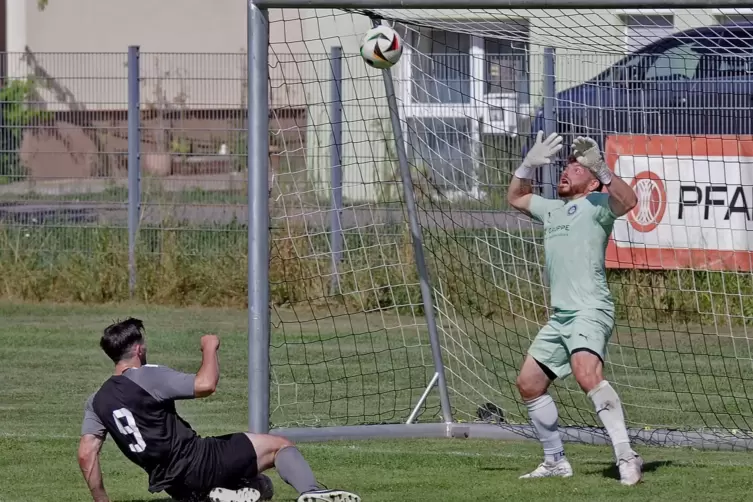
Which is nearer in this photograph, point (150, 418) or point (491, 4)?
point (150, 418)

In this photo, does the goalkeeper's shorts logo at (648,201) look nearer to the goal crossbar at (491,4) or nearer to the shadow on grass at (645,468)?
the shadow on grass at (645,468)

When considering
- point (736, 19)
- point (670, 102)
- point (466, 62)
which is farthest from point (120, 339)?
point (670, 102)

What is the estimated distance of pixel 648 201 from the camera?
1324 cm

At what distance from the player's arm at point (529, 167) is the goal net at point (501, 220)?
166 cm

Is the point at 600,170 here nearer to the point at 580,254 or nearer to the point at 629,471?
the point at 580,254

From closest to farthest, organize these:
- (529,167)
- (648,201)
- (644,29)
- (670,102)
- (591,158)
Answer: (591,158) < (529,167) < (644,29) < (648,201) < (670,102)

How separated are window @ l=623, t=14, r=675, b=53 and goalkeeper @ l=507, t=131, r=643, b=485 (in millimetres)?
1865

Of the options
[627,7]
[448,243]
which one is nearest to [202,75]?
[448,243]

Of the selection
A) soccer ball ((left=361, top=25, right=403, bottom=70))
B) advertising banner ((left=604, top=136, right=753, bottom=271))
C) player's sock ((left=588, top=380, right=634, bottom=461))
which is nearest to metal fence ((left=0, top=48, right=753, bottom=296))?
advertising banner ((left=604, top=136, right=753, bottom=271))

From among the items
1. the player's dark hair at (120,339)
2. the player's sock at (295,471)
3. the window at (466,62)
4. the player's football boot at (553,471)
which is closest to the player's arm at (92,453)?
the player's dark hair at (120,339)

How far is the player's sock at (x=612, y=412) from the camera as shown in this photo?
737cm

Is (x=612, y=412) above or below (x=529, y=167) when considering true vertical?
below

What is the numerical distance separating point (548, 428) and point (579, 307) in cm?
70

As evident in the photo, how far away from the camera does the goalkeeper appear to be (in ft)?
24.3
